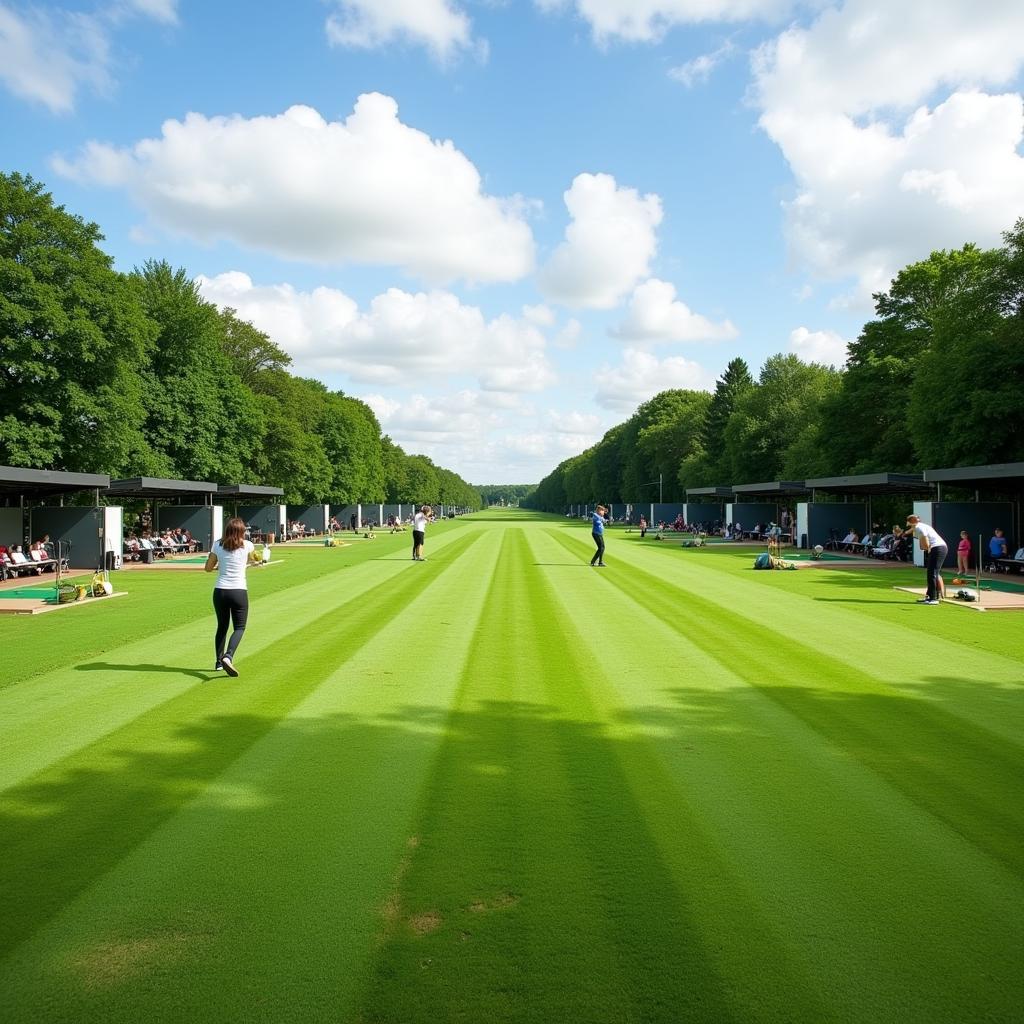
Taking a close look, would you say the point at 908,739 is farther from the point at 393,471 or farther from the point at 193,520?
the point at 393,471

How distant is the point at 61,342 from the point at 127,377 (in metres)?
3.14

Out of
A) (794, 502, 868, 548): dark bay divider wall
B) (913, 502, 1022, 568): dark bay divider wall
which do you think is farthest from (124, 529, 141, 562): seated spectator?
(794, 502, 868, 548): dark bay divider wall

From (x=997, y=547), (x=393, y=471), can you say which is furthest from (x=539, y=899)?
(x=393, y=471)

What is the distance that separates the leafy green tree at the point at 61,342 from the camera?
100ft

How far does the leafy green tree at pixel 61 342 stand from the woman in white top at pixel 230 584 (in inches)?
1022

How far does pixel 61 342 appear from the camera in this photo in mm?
32094

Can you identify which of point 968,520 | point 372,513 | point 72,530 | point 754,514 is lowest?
point 72,530

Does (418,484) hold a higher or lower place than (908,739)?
higher

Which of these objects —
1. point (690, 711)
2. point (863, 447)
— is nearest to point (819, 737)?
point (690, 711)

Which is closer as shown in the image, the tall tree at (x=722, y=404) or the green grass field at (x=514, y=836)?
the green grass field at (x=514, y=836)

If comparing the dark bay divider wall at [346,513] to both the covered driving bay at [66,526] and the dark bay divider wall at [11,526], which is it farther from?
the dark bay divider wall at [11,526]

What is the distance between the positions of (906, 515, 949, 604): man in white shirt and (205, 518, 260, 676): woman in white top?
11460mm

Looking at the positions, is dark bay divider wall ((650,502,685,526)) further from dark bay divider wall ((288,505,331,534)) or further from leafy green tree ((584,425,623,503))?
leafy green tree ((584,425,623,503))

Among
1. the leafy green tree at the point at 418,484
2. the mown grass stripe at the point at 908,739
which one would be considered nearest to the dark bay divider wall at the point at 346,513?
the leafy green tree at the point at 418,484
